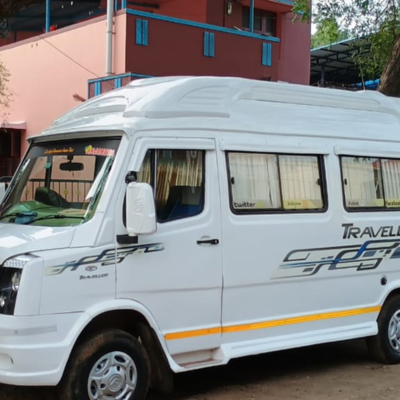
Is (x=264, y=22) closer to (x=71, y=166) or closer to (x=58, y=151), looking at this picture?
(x=58, y=151)

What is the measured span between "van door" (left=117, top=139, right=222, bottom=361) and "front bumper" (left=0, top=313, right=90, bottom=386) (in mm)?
648

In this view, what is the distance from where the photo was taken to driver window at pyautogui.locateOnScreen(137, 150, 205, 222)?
5.42 m

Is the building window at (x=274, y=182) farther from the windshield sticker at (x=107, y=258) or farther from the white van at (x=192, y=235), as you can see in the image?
the windshield sticker at (x=107, y=258)

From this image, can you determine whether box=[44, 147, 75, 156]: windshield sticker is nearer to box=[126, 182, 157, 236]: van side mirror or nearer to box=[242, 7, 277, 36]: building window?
box=[126, 182, 157, 236]: van side mirror

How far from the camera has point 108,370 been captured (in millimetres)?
5094

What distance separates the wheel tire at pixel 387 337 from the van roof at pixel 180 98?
92.6 inches

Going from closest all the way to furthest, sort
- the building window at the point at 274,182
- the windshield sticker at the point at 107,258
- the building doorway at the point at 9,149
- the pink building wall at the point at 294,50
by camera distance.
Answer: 1. the windshield sticker at the point at 107,258
2. the building window at the point at 274,182
3. the building doorway at the point at 9,149
4. the pink building wall at the point at 294,50

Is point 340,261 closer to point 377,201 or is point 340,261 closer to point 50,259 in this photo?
point 377,201

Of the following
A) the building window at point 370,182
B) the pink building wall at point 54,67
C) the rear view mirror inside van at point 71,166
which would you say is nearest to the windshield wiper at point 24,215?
the rear view mirror inside van at point 71,166

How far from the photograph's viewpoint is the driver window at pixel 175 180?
5.42 metres

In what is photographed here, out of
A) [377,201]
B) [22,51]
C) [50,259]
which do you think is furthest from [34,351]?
[22,51]

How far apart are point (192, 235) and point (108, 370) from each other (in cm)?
128

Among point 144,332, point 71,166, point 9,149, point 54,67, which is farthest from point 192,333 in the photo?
point 9,149

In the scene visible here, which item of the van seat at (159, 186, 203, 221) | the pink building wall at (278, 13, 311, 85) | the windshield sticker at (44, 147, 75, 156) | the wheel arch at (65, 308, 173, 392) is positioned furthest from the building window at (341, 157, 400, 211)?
the pink building wall at (278, 13, 311, 85)
